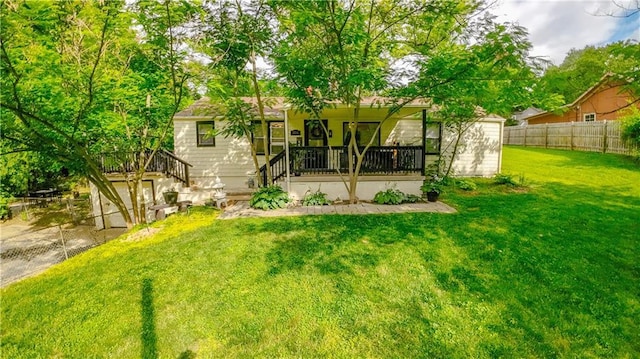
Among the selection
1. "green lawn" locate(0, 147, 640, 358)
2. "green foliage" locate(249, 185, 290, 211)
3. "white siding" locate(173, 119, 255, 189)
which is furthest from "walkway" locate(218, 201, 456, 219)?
"white siding" locate(173, 119, 255, 189)

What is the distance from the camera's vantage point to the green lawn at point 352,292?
356 cm

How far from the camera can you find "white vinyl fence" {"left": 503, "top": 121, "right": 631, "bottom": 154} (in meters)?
14.5

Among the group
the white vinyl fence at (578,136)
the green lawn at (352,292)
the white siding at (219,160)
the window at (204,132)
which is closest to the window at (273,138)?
the white siding at (219,160)

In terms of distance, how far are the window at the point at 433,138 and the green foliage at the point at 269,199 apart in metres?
7.39

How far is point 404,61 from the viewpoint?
8141 millimetres

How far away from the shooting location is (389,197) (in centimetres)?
913

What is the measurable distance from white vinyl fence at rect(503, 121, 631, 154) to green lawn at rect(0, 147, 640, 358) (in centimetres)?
1012

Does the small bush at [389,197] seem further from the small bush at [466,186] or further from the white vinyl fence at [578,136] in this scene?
the white vinyl fence at [578,136]

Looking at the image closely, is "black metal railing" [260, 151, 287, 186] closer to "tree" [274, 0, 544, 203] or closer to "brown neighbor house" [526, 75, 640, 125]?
"tree" [274, 0, 544, 203]

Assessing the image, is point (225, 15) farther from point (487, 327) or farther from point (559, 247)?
point (559, 247)

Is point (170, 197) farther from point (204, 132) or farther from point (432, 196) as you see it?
point (432, 196)

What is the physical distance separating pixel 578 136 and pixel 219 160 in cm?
1974

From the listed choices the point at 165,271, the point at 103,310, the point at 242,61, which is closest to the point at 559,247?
the point at 165,271

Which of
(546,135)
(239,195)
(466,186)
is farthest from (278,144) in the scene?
(546,135)
